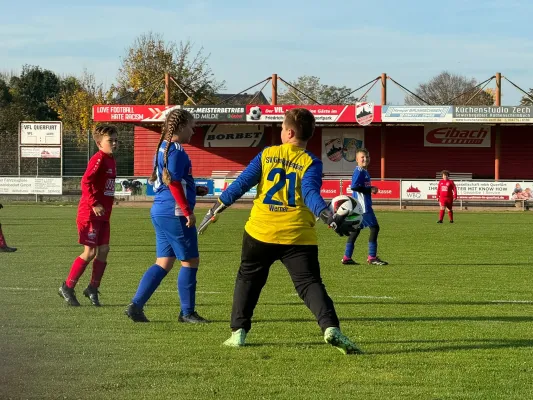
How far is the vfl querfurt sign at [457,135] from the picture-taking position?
46.1m

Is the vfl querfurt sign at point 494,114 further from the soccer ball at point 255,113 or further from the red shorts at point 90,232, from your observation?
the red shorts at point 90,232

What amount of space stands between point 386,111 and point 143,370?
37.6m

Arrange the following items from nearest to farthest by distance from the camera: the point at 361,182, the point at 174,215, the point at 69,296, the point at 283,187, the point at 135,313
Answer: the point at 283,187, the point at 174,215, the point at 135,313, the point at 69,296, the point at 361,182

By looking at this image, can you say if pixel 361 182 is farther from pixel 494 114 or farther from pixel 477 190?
pixel 494 114

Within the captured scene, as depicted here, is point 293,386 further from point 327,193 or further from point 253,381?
point 327,193

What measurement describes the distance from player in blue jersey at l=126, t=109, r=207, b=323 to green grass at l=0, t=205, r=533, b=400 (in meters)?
0.29

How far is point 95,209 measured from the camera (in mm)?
8656

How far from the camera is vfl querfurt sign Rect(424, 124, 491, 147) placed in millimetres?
46125

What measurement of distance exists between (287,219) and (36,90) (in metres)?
73.0

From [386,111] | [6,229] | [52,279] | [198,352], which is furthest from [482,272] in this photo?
[386,111]

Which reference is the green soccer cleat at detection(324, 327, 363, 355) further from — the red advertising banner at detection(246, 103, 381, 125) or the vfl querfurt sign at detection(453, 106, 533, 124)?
the vfl querfurt sign at detection(453, 106, 533, 124)

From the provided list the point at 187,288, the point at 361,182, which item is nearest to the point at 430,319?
the point at 187,288

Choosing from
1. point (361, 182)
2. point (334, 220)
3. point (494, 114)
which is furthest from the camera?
point (494, 114)

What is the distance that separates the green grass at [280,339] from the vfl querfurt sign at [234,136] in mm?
33771
